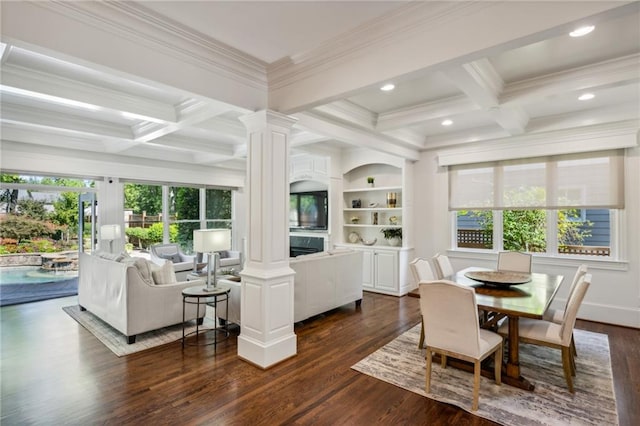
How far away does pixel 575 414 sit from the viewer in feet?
7.82

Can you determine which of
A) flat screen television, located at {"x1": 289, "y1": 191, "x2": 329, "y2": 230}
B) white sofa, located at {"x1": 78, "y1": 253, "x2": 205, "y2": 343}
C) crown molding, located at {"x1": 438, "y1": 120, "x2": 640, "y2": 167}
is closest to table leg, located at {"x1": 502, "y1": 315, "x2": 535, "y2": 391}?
crown molding, located at {"x1": 438, "y1": 120, "x2": 640, "y2": 167}

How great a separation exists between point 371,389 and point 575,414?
58.1 inches

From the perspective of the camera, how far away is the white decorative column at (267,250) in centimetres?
312

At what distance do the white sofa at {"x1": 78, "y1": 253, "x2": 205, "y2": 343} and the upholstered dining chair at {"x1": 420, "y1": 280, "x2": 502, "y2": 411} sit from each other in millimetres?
2844

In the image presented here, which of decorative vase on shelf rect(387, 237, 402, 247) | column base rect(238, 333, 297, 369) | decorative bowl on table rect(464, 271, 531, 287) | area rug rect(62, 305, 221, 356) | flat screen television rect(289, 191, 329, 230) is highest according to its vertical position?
flat screen television rect(289, 191, 329, 230)

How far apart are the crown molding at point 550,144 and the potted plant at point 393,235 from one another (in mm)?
1444

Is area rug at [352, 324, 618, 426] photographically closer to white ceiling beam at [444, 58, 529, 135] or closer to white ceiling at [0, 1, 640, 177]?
white ceiling at [0, 1, 640, 177]

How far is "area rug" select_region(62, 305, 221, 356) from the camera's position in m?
3.54

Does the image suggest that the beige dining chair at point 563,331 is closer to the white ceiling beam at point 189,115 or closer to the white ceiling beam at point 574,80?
the white ceiling beam at point 574,80

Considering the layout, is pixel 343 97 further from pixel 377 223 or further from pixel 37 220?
pixel 37 220

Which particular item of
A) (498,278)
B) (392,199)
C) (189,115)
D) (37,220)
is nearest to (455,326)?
(498,278)

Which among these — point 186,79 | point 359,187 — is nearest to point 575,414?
point 186,79

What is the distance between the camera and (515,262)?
14.3 feet

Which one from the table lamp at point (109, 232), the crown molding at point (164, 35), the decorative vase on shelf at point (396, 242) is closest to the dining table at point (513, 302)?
the decorative vase on shelf at point (396, 242)
